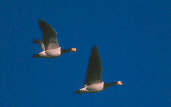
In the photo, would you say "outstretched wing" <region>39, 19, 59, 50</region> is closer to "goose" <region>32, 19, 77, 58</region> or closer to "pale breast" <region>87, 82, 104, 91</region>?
"goose" <region>32, 19, 77, 58</region>

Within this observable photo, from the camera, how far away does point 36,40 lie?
45.5m

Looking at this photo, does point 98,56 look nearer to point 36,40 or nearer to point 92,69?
point 92,69

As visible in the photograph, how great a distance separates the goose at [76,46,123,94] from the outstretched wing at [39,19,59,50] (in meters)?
4.84

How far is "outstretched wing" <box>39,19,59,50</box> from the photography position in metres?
38.4

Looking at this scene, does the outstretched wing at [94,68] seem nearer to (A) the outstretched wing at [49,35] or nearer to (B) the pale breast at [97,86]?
(B) the pale breast at [97,86]

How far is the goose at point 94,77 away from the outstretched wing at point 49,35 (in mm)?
4843

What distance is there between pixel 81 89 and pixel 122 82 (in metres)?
4.26

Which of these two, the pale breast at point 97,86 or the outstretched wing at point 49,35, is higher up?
the outstretched wing at point 49,35

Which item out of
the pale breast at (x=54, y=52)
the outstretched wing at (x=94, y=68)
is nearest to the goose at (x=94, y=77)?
the outstretched wing at (x=94, y=68)

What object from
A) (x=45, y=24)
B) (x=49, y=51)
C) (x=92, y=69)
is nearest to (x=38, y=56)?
(x=49, y=51)

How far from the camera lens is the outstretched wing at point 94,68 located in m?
35.0

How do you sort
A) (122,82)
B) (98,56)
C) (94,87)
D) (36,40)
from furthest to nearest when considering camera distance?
(36,40) → (122,82) → (94,87) → (98,56)

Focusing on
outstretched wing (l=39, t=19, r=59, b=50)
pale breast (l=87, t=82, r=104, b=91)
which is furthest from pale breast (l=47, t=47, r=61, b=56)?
pale breast (l=87, t=82, r=104, b=91)

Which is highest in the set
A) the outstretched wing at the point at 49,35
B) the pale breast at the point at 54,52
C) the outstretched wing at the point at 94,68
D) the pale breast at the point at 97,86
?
the outstretched wing at the point at 49,35
